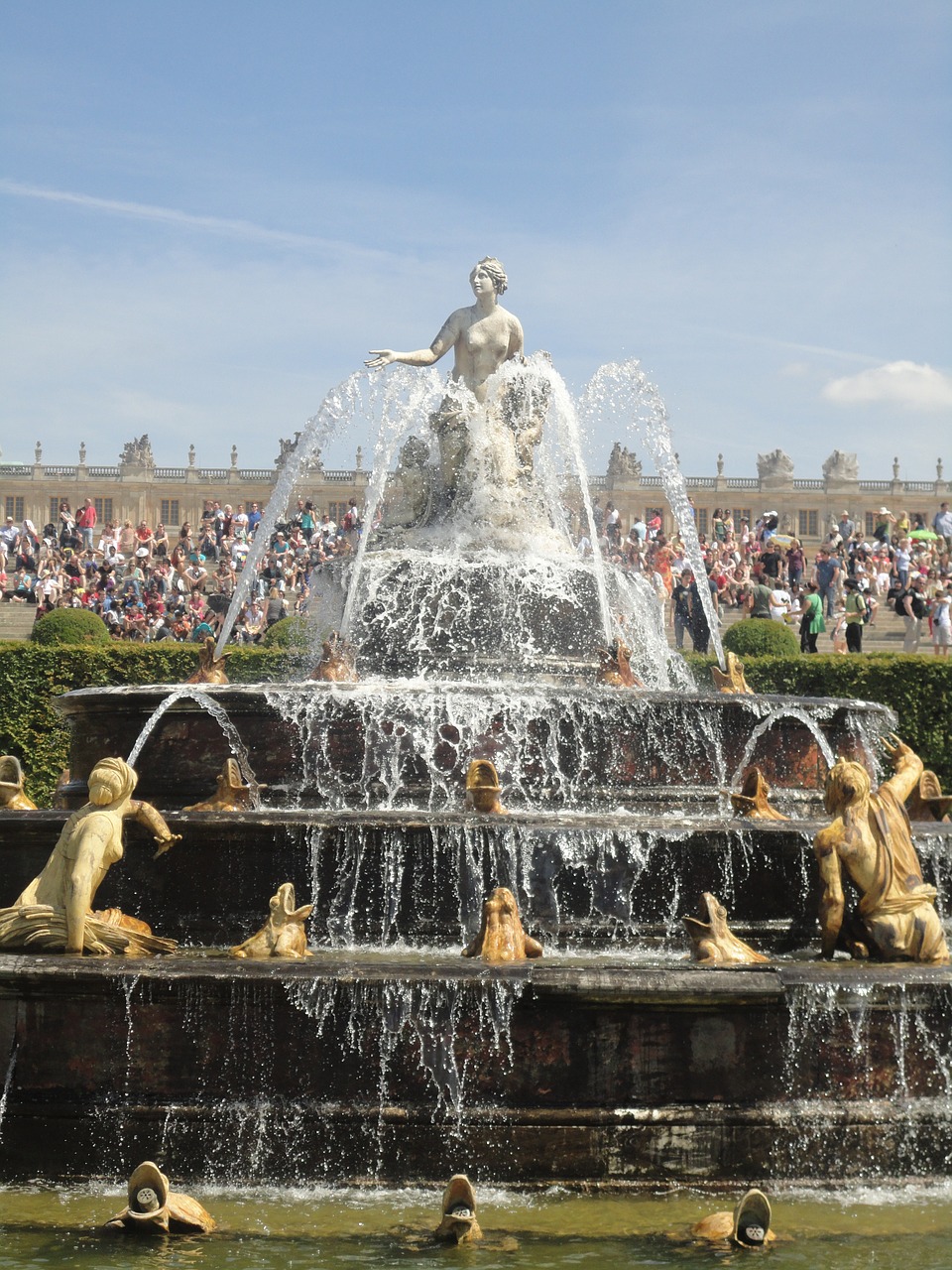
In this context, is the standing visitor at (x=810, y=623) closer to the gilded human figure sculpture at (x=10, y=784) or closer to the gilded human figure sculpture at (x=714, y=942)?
the gilded human figure sculpture at (x=10, y=784)

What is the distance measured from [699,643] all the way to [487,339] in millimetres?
8892

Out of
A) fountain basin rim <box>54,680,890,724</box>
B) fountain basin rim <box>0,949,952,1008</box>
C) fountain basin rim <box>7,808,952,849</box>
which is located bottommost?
fountain basin rim <box>0,949,952,1008</box>

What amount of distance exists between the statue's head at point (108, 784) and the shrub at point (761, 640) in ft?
46.7

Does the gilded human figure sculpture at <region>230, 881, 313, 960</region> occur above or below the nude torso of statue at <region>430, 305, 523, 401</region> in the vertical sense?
below

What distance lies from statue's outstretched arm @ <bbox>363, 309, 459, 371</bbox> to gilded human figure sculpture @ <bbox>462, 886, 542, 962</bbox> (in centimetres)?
681

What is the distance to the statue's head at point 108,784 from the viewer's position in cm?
677

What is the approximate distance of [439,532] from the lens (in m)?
12.5

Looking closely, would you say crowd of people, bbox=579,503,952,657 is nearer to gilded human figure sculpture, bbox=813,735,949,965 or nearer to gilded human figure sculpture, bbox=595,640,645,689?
gilded human figure sculpture, bbox=595,640,645,689

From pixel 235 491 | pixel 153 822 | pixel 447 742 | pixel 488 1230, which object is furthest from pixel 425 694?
pixel 235 491

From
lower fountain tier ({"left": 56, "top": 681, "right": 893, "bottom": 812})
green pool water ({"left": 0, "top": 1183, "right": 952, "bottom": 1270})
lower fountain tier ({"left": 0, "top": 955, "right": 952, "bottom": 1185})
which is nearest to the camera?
green pool water ({"left": 0, "top": 1183, "right": 952, "bottom": 1270})

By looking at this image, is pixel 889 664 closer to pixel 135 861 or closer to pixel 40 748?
pixel 40 748

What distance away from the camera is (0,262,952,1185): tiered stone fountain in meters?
6.20

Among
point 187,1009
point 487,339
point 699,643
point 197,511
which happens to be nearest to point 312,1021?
point 187,1009

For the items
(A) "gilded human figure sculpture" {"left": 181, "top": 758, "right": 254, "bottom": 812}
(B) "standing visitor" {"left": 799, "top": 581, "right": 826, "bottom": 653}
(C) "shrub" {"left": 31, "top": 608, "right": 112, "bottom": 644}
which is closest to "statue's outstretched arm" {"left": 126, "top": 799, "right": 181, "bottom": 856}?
(A) "gilded human figure sculpture" {"left": 181, "top": 758, "right": 254, "bottom": 812}
